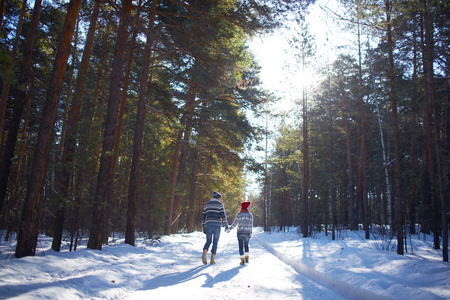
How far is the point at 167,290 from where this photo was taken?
5.42 meters

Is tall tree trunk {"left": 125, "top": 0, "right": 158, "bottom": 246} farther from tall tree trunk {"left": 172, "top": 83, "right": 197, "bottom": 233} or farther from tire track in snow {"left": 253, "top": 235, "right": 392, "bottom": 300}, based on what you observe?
tire track in snow {"left": 253, "top": 235, "right": 392, "bottom": 300}

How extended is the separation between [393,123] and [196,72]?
928 cm

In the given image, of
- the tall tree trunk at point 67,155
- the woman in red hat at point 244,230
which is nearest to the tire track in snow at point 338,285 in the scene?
the woman in red hat at point 244,230

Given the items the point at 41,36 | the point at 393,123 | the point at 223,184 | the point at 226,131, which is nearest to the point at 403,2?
the point at 393,123

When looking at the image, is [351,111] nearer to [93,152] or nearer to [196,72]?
[196,72]

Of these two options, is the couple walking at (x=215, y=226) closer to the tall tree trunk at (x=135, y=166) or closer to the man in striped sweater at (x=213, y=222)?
the man in striped sweater at (x=213, y=222)

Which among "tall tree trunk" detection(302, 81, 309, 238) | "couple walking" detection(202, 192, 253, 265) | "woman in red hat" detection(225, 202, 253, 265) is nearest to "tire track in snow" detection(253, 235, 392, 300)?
"woman in red hat" detection(225, 202, 253, 265)

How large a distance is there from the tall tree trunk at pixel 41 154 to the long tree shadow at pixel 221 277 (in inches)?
162

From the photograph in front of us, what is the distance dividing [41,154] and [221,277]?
518cm

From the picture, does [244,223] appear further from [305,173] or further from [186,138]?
[305,173]

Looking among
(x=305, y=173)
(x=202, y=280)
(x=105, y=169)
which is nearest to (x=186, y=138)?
(x=305, y=173)

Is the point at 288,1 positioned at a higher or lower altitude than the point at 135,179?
higher

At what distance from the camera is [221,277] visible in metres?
6.85

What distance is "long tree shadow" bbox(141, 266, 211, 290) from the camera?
Result: 5.88m
